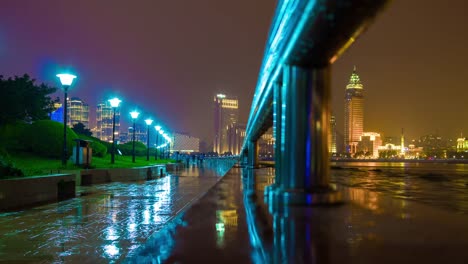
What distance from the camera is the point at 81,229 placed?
30.2ft

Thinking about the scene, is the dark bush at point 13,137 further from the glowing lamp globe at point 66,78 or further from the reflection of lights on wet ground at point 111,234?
the reflection of lights on wet ground at point 111,234

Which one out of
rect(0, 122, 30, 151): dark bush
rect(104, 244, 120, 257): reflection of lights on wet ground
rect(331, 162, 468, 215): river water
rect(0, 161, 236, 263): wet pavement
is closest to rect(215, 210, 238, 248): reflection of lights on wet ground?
rect(0, 161, 236, 263): wet pavement

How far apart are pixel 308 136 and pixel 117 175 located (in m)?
19.6

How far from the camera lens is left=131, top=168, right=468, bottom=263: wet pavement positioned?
5374 mm

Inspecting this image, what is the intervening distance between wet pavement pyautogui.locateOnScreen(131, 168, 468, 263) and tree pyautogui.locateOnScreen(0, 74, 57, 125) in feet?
91.5

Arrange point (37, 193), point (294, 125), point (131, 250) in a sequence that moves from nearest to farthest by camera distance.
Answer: point (131, 250)
point (294, 125)
point (37, 193)

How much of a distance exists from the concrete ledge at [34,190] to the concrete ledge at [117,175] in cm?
598

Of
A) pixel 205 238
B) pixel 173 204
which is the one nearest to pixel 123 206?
pixel 173 204

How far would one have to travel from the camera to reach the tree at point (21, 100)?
3259 cm

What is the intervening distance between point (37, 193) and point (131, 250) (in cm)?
911

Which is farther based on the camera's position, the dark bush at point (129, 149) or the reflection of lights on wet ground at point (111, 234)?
the dark bush at point (129, 149)

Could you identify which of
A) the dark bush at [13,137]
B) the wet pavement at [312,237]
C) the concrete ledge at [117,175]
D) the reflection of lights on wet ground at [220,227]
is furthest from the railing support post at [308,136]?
the dark bush at [13,137]

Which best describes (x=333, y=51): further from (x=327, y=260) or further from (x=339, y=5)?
(x=327, y=260)

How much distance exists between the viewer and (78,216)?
11.2 m
